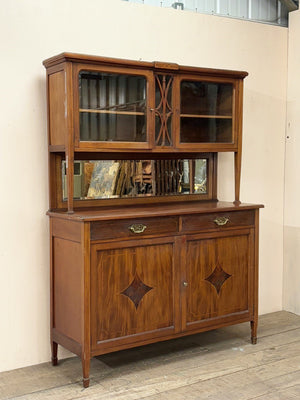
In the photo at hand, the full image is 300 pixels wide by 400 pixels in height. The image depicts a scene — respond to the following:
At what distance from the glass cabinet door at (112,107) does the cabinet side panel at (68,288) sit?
65cm

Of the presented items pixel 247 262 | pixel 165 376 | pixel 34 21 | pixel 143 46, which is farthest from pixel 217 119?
pixel 165 376

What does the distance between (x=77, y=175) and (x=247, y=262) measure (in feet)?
4.22

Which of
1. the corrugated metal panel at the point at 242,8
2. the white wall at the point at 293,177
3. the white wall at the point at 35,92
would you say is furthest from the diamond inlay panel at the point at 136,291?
the corrugated metal panel at the point at 242,8

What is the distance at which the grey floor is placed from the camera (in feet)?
10.1

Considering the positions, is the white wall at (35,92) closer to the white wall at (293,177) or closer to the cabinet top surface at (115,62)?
the cabinet top surface at (115,62)

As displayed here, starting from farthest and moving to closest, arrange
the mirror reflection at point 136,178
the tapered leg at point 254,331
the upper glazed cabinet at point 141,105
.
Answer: the tapered leg at point 254,331 < the mirror reflection at point 136,178 < the upper glazed cabinet at point 141,105

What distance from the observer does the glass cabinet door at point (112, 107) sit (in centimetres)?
321

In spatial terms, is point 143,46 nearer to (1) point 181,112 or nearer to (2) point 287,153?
(1) point 181,112

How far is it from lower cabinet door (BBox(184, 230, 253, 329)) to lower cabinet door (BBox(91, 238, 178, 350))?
0.54ft

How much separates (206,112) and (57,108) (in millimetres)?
1017

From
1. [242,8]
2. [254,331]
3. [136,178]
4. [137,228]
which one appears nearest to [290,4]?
[242,8]

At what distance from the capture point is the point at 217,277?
3.62 meters

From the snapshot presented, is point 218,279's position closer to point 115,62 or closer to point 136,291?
point 136,291

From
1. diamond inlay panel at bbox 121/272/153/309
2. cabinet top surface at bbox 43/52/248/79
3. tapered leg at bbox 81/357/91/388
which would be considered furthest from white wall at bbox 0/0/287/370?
diamond inlay panel at bbox 121/272/153/309
